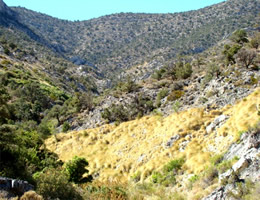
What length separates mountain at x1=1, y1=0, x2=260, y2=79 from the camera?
4705 inches

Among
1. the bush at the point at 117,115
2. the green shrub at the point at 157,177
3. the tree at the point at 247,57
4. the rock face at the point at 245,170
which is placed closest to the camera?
the rock face at the point at 245,170

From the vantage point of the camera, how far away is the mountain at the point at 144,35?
120m

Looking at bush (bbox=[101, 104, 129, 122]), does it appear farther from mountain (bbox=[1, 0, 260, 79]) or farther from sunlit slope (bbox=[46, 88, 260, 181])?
mountain (bbox=[1, 0, 260, 79])

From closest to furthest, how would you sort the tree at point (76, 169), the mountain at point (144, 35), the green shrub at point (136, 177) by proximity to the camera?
the green shrub at point (136, 177)
the tree at point (76, 169)
the mountain at point (144, 35)

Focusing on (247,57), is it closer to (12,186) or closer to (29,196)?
(29,196)

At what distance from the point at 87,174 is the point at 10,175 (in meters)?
10.8

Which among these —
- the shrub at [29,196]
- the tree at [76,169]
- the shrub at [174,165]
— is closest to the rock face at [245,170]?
the shrub at [174,165]

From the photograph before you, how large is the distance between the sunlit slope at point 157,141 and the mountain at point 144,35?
3598 inches

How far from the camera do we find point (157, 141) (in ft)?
70.4

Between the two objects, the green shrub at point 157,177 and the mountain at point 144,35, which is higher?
the mountain at point 144,35

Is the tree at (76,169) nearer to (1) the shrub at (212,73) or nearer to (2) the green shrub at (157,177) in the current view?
(2) the green shrub at (157,177)

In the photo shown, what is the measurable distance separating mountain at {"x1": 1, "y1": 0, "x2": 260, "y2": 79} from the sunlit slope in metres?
91.4

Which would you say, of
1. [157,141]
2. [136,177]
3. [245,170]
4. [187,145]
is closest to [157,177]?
[136,177]

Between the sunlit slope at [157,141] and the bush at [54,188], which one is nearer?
the bush at [54,188]
